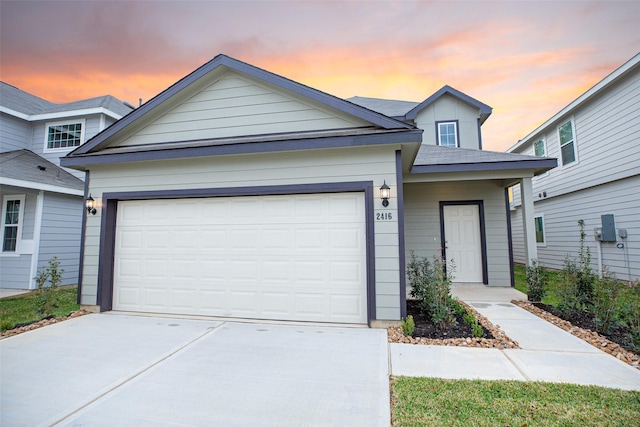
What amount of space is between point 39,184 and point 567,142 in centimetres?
1686

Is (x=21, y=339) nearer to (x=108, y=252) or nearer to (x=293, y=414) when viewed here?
(x=108, y=252)

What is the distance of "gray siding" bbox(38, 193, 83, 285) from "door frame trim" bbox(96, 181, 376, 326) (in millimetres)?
4618

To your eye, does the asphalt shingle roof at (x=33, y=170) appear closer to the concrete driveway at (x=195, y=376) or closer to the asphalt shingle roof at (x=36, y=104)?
the asphalt shingle roof at (x=36, y=104)

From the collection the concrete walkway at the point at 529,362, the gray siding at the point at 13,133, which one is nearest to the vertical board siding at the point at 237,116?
the concrete walkway at the point at 529,362

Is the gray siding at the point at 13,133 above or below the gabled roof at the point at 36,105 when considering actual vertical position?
below

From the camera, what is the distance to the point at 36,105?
1208 centimetres

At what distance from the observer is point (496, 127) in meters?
15.3

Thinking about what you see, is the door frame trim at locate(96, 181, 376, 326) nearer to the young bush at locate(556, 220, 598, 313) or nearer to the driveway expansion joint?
the driveway expansion joint

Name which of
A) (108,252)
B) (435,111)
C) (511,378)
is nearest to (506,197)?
(435,111)

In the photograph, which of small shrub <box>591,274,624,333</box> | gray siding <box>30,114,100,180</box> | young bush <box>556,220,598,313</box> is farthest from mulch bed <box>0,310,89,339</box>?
young bush <box>556,220,598,313</box>

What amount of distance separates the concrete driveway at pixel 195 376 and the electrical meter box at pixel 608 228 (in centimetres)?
838

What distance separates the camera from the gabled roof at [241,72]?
16.7ft

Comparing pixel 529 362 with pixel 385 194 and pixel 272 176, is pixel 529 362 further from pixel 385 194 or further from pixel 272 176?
pixel 272 176

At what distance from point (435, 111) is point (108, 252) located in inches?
381
